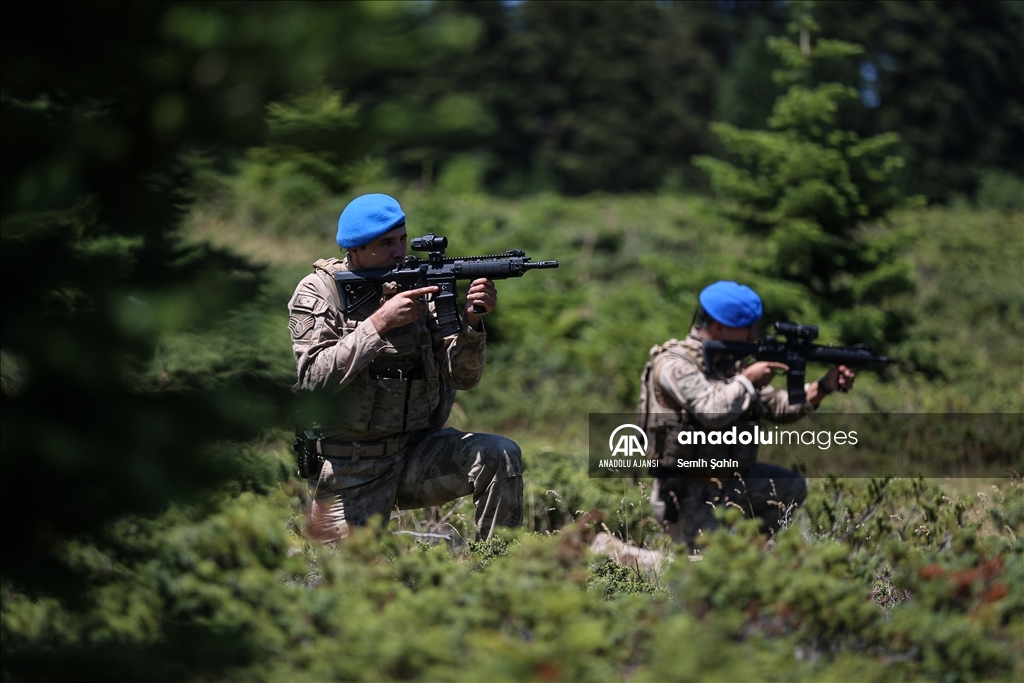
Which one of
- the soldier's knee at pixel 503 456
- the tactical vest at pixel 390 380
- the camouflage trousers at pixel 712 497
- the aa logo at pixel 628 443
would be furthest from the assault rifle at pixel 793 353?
the tactical vest at pixel 390 380

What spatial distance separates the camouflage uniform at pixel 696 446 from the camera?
6.73 metres

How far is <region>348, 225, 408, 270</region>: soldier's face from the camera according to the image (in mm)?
5320

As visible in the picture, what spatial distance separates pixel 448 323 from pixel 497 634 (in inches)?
94.9

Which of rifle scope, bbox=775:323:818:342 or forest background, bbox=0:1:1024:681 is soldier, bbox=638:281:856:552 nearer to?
rifle scope, bbox=775:323:818:342

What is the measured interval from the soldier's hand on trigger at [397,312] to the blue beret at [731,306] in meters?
2.46

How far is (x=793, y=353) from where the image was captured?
697 cm

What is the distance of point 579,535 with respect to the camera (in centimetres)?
429

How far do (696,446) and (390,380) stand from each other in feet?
7.55

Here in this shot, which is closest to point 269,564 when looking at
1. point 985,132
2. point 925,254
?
point 925,254

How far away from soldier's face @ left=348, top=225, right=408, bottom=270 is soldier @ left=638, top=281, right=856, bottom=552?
2066mm

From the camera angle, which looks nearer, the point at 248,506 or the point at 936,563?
the point at 936,563

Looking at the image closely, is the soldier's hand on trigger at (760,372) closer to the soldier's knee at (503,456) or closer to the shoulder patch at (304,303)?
the soldier's knee at (503,456)

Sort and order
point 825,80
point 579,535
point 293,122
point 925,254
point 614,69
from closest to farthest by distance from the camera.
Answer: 1. point 293,122
2. point 579,535
3. point 825,80
4. point 925,254
5. point 614,69

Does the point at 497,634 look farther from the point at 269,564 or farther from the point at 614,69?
the point at 614,69
